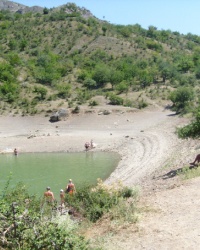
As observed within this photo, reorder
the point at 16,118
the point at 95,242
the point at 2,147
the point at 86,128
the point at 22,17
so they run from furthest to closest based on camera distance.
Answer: the point at 22,17 → the point at 16,118 → the point at 86,128 → the point at 2,147 → the point at 95,242

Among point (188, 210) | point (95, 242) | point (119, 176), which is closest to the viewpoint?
point (95, 242)

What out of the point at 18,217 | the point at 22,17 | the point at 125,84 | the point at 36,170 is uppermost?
the point at 22,17

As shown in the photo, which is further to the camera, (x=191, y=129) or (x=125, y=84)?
(x=125, y=84)

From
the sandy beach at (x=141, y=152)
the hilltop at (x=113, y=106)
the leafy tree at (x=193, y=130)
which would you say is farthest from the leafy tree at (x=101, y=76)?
the leafy tree at (x=193, y=130)

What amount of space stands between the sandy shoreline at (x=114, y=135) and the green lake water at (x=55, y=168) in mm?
1184

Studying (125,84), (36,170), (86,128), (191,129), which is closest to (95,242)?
(191,129)

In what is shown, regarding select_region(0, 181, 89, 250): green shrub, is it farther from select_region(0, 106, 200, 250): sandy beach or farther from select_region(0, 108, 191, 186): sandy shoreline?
select_region(0, 108, 191, 186): sandy shoreline

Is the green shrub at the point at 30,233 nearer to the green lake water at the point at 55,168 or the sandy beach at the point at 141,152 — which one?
the sandy beach at the point at 141,152

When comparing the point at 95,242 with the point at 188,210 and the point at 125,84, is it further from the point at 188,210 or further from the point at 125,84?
the point at 125,84

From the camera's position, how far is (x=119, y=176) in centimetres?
2731

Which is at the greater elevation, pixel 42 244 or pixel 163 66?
pixel 163 66

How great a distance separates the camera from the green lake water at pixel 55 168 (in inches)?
1066

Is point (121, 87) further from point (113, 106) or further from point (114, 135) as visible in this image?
point (114, 135)

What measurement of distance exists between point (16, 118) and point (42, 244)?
42345 millimetres
